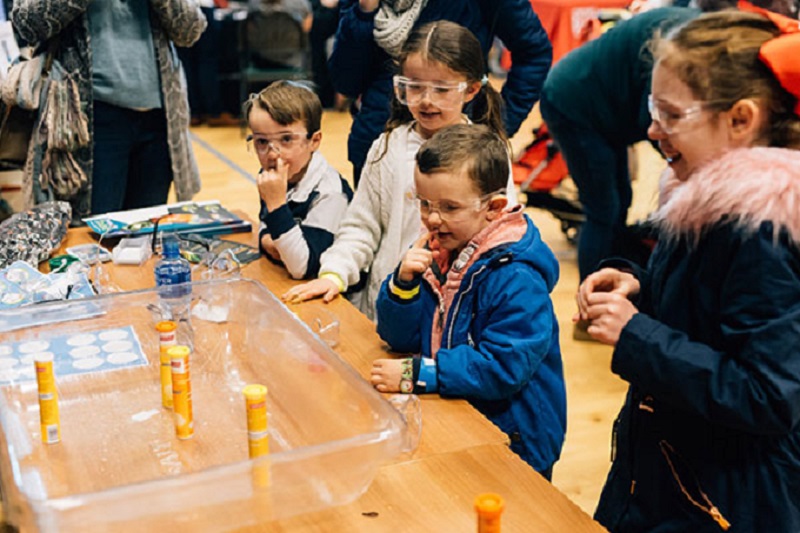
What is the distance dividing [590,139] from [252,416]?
2.52 meters

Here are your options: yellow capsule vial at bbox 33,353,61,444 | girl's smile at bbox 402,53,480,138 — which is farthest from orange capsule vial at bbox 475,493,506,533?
girl's smile at bbox 402,53,480,138

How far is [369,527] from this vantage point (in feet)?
5.06

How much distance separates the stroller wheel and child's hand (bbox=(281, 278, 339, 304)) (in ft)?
9.56

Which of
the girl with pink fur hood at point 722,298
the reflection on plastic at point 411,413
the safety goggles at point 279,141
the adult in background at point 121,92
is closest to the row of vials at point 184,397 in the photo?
the reflection on plastic at point 411,413

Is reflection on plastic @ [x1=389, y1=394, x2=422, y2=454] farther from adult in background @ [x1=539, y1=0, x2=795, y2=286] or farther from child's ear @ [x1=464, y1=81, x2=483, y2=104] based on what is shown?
adult in background @ [x1=539, y1=0, x2=795, y2=286]

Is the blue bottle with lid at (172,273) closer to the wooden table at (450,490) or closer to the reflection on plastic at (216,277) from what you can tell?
the reflection on plastic at (216,277)

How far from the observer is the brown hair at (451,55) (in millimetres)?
2533

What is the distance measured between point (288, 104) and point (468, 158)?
0.85m

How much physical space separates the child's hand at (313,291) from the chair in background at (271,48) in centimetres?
592

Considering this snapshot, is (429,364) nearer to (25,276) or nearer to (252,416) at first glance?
(252,416)

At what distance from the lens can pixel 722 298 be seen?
5.20 feet

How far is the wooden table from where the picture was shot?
1.55 meters

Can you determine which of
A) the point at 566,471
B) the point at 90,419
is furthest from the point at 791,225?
the point at 566,471

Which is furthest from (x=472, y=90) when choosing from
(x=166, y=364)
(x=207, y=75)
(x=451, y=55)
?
(x=207, y=75)
